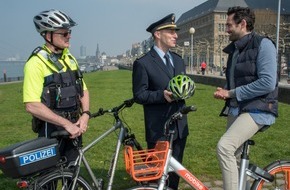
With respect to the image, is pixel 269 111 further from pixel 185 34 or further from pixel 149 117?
pixel 185 34

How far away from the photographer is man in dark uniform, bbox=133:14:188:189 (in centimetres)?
437

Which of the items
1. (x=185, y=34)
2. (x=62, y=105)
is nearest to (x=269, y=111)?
(x=62, y=105)

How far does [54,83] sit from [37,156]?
31.3 inches

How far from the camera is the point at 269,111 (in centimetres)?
410

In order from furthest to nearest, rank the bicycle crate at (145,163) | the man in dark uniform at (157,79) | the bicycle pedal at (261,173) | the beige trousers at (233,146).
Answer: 1. the man in dark uniform at (157,79)
2. the bicycle pedal at (261,173)
3. the beige trousers at (233,146)
4. the bicycle crate at (145,163)

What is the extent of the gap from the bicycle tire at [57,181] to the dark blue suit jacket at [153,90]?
1.09 meters

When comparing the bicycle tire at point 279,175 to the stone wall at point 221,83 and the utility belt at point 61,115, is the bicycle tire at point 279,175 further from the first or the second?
the stone wall at point 221,83

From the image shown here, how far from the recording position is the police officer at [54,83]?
12.3 ft

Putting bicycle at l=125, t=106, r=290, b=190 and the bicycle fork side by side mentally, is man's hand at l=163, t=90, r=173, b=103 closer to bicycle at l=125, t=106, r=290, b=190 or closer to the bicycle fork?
bicycle at l=125, t=106, r=290, b=190

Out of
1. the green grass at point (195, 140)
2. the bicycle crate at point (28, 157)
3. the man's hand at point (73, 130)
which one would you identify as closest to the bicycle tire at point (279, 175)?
the green grass at point (195, 140)

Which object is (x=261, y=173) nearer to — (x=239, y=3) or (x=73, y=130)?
(x=73, y=130)

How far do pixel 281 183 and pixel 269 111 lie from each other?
98cm

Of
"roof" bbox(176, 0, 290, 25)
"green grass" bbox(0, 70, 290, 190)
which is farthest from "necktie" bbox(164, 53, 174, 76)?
"roof" bbox(176, 0, 290, 25)

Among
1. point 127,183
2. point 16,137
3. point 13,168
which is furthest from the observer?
point 16,137
